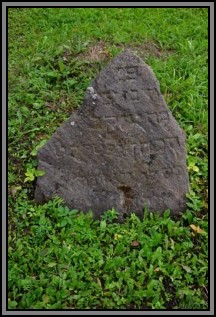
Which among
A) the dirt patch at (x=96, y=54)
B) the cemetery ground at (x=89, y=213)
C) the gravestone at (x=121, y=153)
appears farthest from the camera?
the dirt patch at (x=96, y=54)

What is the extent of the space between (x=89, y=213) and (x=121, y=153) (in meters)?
0.52

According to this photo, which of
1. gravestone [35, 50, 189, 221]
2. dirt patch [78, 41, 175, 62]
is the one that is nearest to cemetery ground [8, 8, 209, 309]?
dirt patch [78, 41, 175, 62]

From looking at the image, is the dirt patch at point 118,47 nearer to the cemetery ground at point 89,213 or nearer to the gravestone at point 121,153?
the cemetery ground at point 89,213

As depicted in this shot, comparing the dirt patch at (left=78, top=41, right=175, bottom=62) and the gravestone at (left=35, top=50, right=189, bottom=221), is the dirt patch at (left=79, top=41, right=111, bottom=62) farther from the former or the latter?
the gravestone at (left=35, top=50, right=189, bottom=221)

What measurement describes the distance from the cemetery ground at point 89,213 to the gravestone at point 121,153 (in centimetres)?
12

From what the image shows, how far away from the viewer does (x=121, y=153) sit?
3.88 metres

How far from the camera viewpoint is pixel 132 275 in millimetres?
3514

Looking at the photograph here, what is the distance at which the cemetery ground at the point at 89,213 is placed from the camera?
342cm

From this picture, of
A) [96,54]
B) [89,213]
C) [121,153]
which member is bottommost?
[89,213]

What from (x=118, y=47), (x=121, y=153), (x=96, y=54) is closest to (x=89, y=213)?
(x=121, y=153)

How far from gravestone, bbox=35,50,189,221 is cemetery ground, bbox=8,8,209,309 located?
12 cm

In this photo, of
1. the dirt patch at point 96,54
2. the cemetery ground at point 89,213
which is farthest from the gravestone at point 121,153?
the dirt patch at point 96,54

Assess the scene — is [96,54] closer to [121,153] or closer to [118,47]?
[118,47]

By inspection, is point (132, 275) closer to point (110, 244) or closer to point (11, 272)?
point (110, 244)
